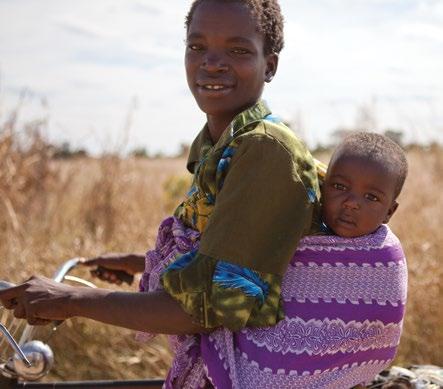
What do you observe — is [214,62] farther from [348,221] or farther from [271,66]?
[348,221]

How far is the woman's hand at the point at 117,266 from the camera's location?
3.04 metres

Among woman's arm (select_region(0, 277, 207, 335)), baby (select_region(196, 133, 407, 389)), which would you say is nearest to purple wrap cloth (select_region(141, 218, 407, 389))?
baby (select_region(196, 133, 407, 389))

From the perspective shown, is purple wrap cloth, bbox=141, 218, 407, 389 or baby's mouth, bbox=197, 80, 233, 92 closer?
purple wrap cloth, bbox=141, 218, 407, 389

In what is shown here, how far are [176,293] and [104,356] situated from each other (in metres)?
3.37

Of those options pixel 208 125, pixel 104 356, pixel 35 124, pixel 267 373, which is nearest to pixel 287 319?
pixel 267 373

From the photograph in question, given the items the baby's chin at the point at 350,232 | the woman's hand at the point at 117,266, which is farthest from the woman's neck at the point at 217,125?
the woman's hand at the point at 117,266

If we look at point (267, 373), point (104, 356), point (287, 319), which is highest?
point (287, 319)

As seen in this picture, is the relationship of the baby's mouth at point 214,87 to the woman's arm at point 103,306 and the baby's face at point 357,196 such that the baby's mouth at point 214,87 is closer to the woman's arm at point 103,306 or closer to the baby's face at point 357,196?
the baby's face at point 357,196

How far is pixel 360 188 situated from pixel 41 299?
36.5 inches

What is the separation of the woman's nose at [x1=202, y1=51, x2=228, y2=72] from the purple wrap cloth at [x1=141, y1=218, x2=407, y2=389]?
1.65 ft

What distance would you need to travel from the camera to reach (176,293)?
2023mm

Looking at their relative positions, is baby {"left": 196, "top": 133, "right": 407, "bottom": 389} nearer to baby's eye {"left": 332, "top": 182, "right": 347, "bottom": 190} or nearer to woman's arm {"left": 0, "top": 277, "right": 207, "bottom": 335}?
baby's eye {"left": 332, "top": 182, "right": 347, "bottom": 190}

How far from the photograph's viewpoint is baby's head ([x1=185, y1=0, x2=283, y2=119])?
2.17 metres

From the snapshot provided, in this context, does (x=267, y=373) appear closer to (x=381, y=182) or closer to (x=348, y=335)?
(x=348, y=335)
